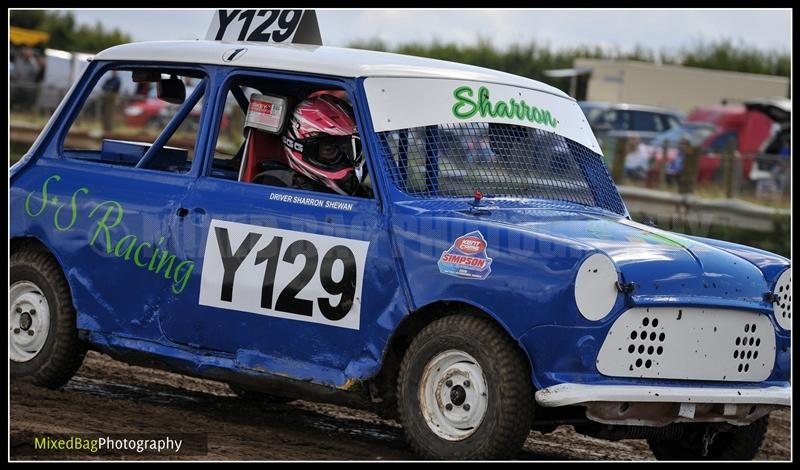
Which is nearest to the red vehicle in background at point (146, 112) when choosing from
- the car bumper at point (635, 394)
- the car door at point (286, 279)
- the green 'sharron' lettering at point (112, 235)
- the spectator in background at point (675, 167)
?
the spectator in background at point (675, 167)

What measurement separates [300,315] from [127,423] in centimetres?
100

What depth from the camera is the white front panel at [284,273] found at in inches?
250

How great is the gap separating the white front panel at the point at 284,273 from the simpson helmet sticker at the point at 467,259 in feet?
1.45

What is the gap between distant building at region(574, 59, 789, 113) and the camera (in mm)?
36875

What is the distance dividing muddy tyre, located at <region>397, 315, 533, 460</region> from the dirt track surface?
1.10ft

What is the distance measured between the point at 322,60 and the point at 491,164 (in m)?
0.95

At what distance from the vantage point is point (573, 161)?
7.34 metres

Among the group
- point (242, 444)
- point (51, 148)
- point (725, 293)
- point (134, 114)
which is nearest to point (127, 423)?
point (242, 444)

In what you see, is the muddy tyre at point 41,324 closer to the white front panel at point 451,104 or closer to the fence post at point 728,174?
the white front panel at point 451,104

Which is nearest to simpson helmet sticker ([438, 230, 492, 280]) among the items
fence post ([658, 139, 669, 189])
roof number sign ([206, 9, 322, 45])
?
roof number sign ([206, 9, 322, 45])

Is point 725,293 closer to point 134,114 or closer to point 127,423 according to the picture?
point 127,423

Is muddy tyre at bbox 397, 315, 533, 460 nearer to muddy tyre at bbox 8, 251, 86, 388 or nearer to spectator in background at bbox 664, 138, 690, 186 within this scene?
muddy tyre at bbox 8, 251, 86, 388

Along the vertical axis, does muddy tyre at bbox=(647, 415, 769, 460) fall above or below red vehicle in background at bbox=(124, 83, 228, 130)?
below

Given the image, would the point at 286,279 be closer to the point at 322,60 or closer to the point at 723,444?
the point at 322,60
